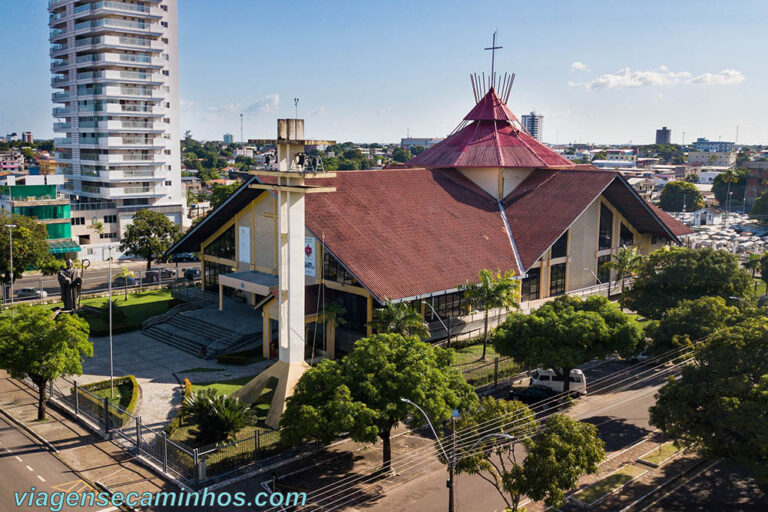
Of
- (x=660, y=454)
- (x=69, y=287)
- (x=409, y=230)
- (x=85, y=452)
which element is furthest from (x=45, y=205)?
(x=660, y=454)

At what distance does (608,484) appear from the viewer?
31031 millimetres

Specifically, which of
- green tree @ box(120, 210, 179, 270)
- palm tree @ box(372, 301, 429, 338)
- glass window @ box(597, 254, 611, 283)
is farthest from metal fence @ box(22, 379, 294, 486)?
glass window @ box(597, 254, 611, 283)

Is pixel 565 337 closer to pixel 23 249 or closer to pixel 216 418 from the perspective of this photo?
pixel 216 418

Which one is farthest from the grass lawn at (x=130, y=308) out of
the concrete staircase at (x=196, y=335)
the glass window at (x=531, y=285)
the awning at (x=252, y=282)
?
the glass window at (x=531, y=285)

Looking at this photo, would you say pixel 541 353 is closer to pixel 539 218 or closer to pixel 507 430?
pixel 507 430

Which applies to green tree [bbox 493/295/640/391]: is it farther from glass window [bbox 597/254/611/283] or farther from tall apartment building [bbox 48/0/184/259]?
tall apartment building [bbox 48/0/184/259]

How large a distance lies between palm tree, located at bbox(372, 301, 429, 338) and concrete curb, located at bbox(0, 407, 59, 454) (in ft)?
61.7

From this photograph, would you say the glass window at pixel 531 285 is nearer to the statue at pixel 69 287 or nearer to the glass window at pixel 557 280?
the glass window at pixel 557 280

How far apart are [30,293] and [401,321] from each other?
43090 millimetres

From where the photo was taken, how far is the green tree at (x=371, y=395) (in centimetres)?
2914

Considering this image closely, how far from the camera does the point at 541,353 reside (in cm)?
3794

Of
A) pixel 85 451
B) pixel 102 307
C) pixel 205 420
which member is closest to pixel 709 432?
pixel 205 420

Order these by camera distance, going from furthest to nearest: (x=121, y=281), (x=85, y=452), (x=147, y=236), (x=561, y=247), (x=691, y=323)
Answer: (x=147, y=236)
(x=121, y=281)
(x=561, y=247)
(x=691, y=323)
(x=85, y=452)

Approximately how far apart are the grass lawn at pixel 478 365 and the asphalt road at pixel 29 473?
21.3 metres
